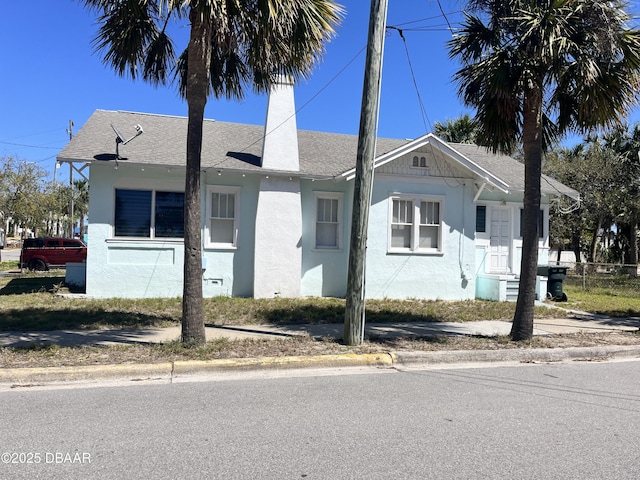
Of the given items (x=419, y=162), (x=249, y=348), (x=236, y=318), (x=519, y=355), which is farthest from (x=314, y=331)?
(x=419, y=162)

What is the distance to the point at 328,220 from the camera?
14.2 metres

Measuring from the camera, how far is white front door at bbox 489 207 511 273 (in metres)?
15.4

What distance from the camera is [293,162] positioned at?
13.5 m

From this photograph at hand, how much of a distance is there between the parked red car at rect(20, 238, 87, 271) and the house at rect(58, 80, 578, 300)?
10483 millimetres

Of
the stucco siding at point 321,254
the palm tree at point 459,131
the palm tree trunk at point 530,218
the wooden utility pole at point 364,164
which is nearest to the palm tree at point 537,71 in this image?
the palm tree trunk at point 530,218

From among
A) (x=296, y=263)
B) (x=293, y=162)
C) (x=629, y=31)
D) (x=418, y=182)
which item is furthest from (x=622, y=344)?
(x=293, y=162)

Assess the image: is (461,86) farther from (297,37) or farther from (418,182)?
(418,182)

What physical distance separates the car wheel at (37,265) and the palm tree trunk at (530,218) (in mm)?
21192

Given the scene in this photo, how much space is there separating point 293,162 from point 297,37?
19.6 ft

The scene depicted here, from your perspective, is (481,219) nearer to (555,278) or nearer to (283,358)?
(555,278)

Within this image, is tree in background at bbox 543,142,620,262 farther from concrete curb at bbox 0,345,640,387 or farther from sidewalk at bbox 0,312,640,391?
concrete curb at bbox 0,345,640,387

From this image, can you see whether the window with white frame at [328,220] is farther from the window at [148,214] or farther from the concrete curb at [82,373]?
the concrete curb at [82,373]

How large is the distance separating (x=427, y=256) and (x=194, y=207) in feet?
27.2

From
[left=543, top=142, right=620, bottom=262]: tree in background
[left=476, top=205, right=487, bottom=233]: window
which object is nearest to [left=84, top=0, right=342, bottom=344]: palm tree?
[left=476, top=205, right=487, bottom=233]: window
